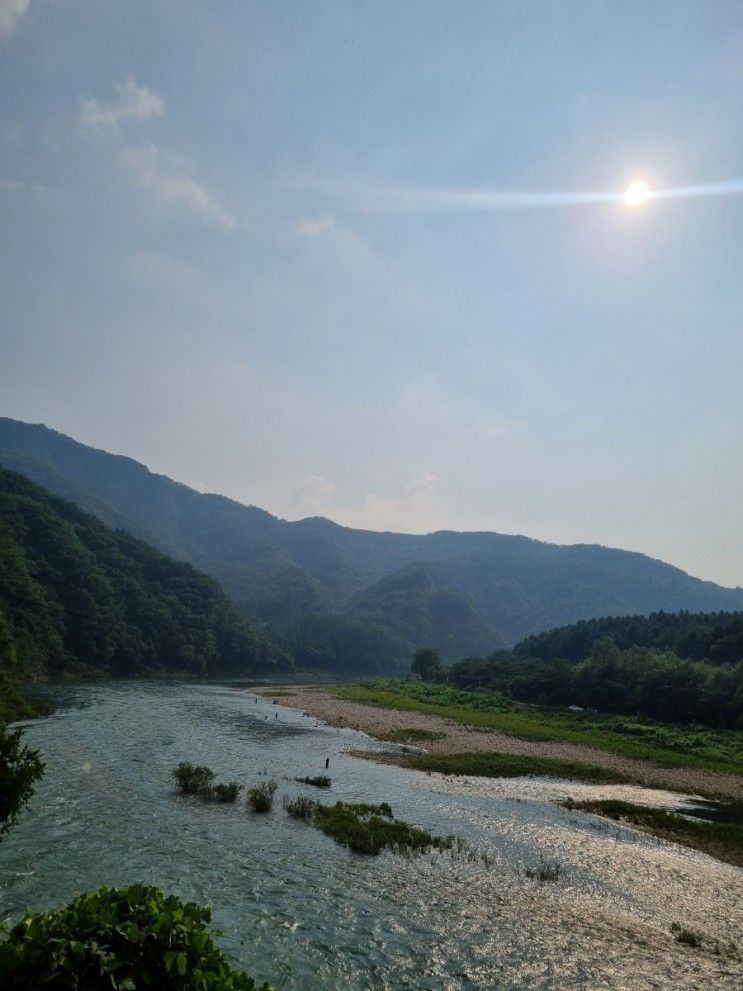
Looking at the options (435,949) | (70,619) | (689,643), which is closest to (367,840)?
(435,949)

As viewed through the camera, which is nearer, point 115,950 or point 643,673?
point 115,950

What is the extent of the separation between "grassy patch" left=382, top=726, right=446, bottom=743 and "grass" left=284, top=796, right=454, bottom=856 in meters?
31.2

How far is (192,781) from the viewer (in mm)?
34438

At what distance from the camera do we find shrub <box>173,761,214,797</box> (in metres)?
33.9

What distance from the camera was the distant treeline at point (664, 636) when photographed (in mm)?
129875

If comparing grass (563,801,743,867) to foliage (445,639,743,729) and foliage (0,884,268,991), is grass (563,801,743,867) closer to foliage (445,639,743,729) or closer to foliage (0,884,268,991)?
foliage (0,884,268,991)

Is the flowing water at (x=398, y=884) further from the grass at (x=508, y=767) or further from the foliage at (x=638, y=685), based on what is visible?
the foliage at (x=638, y=685)

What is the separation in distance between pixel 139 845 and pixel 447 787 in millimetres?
24233

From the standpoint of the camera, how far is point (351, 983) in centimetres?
1623

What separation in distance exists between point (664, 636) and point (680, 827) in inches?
5293

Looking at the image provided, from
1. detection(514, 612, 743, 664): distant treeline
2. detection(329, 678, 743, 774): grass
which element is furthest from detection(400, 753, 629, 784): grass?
detection(514, 612, 743, 664): distant treeline

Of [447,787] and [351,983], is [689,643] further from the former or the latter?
[351,983]

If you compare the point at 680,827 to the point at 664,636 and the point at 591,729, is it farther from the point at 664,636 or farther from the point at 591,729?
the point at 664,636

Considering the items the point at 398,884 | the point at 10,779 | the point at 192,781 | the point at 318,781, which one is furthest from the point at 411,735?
the point at 10,779
